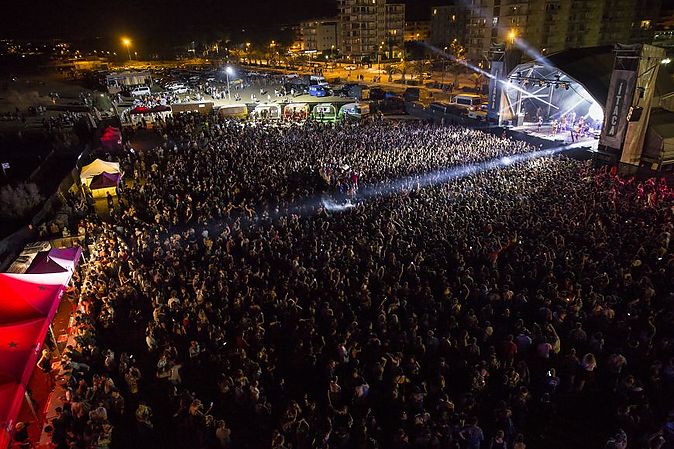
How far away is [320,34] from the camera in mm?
87500

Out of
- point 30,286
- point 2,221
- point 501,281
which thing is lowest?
point 2,221

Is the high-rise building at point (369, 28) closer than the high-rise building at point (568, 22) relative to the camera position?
No

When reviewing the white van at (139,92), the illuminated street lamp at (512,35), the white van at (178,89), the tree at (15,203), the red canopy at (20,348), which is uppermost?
the illuminated street lamp at (512,35)

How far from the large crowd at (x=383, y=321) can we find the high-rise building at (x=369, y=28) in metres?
67.6

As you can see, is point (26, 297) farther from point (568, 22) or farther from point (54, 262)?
point (568, 22)

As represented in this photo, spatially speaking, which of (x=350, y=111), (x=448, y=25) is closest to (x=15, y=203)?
(x=350, y=111)

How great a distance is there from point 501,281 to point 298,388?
4.75 m

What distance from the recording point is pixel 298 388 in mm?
6906

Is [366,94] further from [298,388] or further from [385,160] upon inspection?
[298,388]

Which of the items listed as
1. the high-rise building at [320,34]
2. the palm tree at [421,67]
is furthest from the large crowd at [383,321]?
the high-rise building at [320,34]

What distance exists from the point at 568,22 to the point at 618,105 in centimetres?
4259

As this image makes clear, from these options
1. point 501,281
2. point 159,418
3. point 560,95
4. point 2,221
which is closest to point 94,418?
point 159,418

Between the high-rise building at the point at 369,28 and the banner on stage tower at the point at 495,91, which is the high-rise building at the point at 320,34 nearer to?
the high-rise building at the point at 369,28

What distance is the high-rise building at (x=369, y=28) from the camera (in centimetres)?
7438
